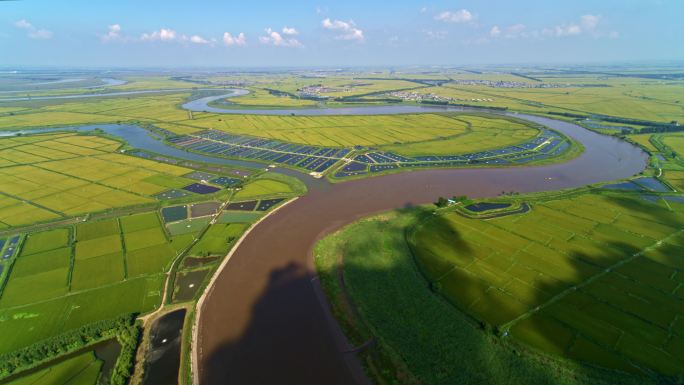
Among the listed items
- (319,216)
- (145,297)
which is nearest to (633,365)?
(319,216)

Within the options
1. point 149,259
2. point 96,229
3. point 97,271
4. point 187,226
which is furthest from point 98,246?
point 187,226

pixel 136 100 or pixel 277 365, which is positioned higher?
pixel 136 100

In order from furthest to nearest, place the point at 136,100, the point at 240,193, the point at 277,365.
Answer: the point at 136,100
the point at 240,193
the point at 277,365

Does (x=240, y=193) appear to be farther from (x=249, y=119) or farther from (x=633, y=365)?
(x=249, y=119)

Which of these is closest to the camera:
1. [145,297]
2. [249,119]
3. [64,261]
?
[145,297]

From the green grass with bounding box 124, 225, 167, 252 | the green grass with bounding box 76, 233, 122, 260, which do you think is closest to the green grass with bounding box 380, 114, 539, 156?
the green grass with bounding box 124, 225, 167, 252

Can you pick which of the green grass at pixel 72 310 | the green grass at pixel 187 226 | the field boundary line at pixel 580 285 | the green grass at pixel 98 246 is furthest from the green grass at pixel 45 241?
the field boundary line at pixel 580 285

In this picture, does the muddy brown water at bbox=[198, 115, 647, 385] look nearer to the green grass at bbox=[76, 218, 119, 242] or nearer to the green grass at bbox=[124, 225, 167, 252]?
the green grass at bbox=[124, 225, 167, 252]
